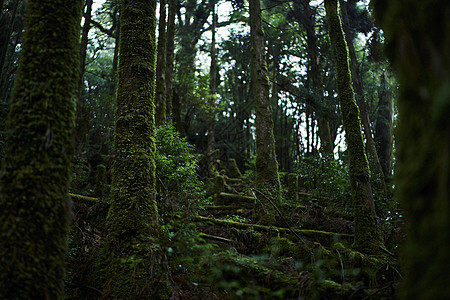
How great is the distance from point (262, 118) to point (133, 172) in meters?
6.29

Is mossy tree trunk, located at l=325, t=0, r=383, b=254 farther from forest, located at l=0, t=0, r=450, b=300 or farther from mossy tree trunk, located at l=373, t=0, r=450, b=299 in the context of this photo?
mossy tree trunk, located at l=373, t=0, r=450, b=299

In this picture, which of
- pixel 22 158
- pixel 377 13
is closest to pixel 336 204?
pixel 377 13

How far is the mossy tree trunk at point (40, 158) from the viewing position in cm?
168

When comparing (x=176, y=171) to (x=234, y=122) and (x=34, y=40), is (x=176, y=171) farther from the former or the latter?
(x=234, y=122)

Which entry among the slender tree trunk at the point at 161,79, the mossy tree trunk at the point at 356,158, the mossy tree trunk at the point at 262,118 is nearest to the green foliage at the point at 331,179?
the mossy tree trunk at the point at 262,118

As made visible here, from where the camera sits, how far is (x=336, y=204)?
29.0ft

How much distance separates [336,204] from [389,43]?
27.1 ft

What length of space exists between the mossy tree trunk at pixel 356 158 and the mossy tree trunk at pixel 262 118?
9.29 feet

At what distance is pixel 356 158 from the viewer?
220 inches

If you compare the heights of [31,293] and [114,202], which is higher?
[114,202]

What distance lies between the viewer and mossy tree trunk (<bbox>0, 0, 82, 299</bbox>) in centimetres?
168

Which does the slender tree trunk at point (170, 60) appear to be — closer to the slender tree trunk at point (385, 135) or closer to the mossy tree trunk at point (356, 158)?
the mossy tree trunk at point (356, 158)

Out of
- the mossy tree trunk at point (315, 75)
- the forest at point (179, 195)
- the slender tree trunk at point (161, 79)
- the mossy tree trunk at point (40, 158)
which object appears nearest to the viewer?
the forest at point (179, 195)

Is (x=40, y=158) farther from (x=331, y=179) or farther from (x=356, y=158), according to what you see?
(x=331, y=179)
